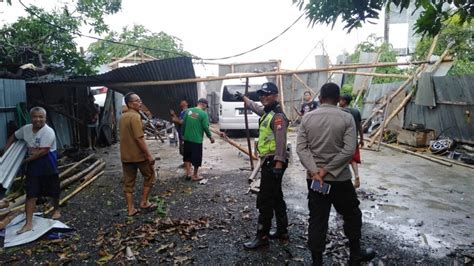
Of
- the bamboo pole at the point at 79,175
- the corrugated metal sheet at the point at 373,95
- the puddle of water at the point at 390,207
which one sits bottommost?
the puddle of water at the point at 390,207

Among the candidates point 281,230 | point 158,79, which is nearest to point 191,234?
point 281,230

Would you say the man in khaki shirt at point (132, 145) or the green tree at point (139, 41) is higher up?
the green tree at point (139, 41)

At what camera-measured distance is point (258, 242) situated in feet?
12.4

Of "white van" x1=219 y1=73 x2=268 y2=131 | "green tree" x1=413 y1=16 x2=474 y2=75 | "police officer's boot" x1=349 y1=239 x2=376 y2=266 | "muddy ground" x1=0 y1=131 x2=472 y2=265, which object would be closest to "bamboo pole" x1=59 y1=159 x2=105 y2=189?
"muddy ground" x1=0 y1=131 x2=472 y2=265

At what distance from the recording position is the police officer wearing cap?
3.66 m

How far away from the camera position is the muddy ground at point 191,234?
360cm

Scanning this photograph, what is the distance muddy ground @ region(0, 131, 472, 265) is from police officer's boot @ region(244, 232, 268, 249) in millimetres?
66

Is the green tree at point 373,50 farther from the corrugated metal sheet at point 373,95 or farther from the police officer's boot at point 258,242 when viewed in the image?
the police officer's boot at point 258,242

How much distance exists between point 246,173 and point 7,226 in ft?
14.0

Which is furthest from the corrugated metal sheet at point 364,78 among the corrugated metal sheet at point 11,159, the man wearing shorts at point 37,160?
the corrugated metal sheet at point 11,159

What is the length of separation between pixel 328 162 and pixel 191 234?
6.50 ft

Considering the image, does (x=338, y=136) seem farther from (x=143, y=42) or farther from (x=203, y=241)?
(x=143, y=42)

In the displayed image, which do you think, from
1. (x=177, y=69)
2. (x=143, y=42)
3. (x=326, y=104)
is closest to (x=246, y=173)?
(x=177, y=69)

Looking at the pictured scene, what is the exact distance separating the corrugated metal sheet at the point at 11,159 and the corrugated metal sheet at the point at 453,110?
9.27m
